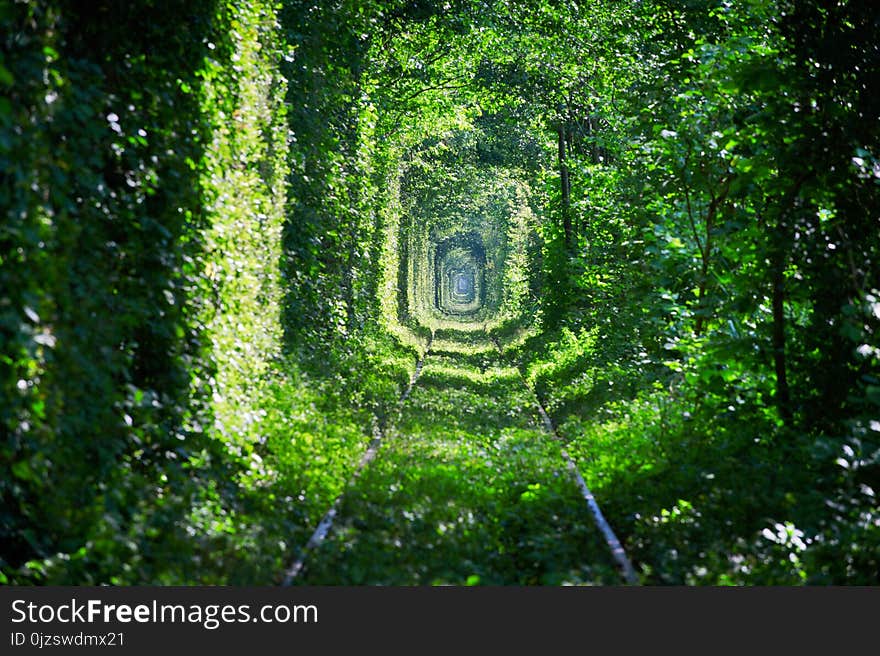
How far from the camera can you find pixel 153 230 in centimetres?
732

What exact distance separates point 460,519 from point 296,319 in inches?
294

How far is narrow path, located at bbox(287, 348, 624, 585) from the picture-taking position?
6.61 m

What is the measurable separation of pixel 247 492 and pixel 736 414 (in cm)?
493

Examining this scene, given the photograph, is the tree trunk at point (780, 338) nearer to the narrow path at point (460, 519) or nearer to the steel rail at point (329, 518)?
the narrow path at point (460, 519)

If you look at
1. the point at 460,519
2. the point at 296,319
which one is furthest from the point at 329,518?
the point at 296,319

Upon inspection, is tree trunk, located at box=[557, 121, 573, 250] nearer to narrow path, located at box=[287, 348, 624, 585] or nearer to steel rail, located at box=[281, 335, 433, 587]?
steel rail, located at box=[281, 335, 433, 587]

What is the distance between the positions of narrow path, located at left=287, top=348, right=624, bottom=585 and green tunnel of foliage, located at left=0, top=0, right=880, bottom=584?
0.48 ft

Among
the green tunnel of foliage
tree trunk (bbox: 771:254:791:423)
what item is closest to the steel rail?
the green tunnel of foliage

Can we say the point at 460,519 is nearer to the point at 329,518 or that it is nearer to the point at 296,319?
the point at 329,518

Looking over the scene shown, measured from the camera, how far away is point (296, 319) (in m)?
14.7

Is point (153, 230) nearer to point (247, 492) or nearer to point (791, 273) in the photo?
point (247, 492)

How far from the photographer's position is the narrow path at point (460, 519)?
661cm

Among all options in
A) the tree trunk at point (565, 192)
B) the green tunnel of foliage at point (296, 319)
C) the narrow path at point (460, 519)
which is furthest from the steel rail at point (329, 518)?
the tree trunk at point (565, 192)

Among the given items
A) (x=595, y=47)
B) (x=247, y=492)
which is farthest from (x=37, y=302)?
(x=595, y=47)
